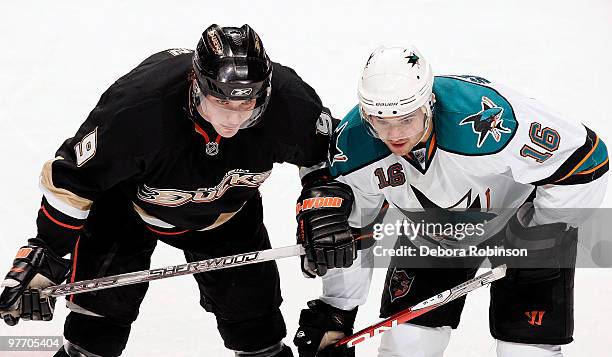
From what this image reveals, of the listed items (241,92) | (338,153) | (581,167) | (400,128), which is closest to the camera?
(241,92)

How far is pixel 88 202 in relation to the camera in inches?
129

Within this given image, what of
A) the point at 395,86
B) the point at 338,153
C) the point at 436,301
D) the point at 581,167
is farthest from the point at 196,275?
the point at 581,167

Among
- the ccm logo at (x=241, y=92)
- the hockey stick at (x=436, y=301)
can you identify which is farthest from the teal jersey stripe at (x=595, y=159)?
the ccm logo at (x=241, y=92)

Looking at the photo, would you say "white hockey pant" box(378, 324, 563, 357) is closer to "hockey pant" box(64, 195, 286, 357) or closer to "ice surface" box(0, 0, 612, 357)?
"hockey pant" box(64, 195, 286, 357)

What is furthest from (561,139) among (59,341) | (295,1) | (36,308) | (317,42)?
(295,1)

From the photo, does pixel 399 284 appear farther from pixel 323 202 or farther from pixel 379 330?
pixel 323 202

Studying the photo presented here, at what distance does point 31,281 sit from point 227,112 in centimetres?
88

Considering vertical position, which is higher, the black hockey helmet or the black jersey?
the black hockey helmet

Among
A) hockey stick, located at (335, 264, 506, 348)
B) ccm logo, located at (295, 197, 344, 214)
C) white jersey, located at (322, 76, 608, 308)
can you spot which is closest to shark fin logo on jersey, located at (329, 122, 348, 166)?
white jersey, located at (322, 76, 608, 308)

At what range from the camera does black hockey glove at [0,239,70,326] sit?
3.28 metres

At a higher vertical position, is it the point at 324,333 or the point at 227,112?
the point at 227,112

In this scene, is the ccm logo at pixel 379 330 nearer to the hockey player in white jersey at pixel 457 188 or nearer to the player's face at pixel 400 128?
the hockey player in white jersey at pixel 457 188

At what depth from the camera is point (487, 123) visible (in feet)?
10.5

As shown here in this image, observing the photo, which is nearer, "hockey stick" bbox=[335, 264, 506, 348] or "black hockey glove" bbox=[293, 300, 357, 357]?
"hockey stick" bbox=[335, 264, 506, 348]
